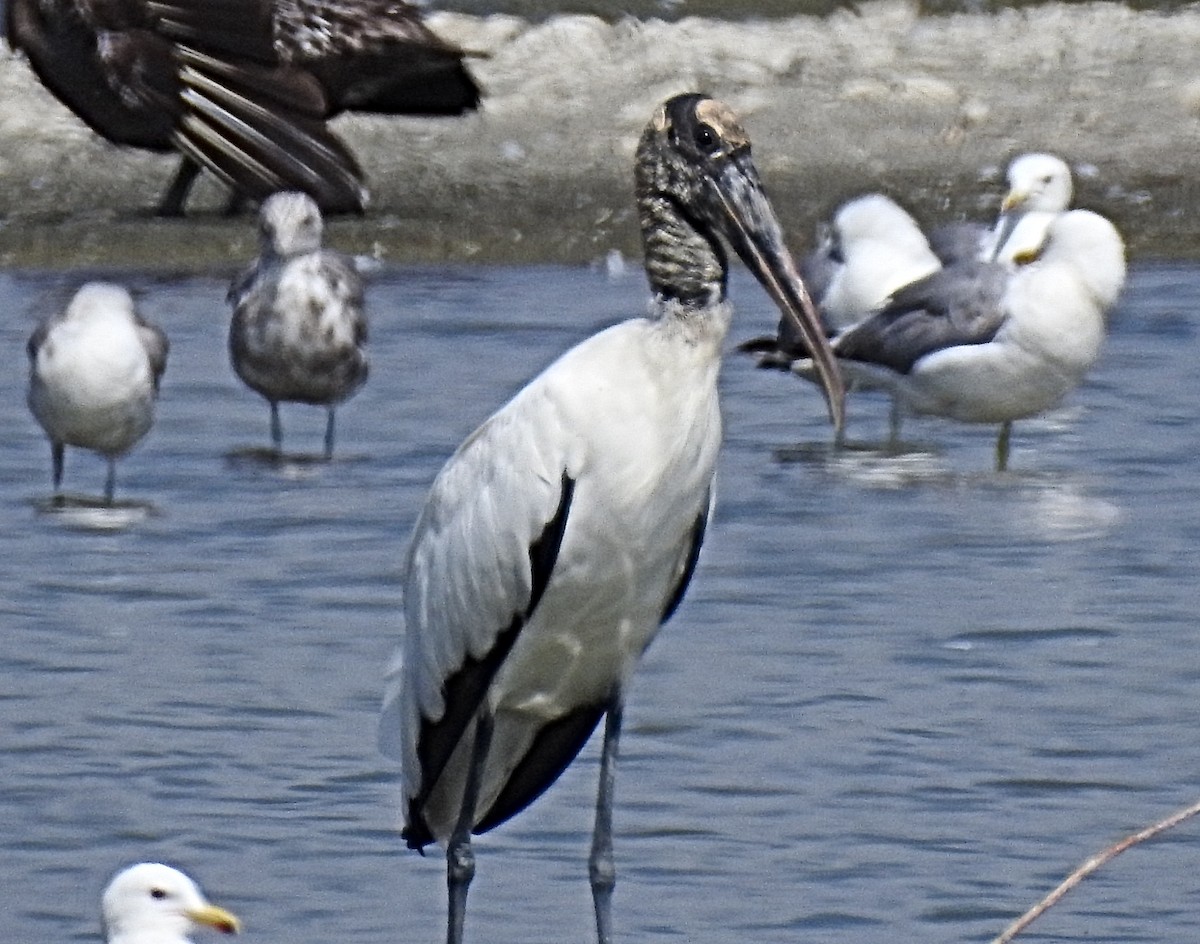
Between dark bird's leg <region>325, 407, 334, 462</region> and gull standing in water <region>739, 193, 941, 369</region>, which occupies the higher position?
gull standing in water <region>739, 193, 941, 369</region>

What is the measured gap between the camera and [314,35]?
49.6ft

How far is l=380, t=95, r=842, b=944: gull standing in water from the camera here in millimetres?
5238

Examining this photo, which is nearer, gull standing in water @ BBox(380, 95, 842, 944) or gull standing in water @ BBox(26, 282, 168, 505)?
gull standing in water @ BBox(380, 95, 842, 944)

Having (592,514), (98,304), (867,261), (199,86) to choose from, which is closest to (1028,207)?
(867,261)

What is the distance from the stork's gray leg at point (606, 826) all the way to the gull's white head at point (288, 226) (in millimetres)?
6091

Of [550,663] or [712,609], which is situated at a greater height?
[550,663]

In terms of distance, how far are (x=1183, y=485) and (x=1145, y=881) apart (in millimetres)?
4261

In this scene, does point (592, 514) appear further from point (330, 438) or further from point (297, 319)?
point (297, 319)

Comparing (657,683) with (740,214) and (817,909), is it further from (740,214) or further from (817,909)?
(740,214)

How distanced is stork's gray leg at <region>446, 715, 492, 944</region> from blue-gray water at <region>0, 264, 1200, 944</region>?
0.75 ft

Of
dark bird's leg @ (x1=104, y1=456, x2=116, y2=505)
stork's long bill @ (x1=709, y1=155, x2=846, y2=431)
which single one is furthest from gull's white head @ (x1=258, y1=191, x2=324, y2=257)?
stork's long bill @ (x1=709, y1=155, x2=846, y2=431)

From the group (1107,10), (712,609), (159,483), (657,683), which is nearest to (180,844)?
(657,683)

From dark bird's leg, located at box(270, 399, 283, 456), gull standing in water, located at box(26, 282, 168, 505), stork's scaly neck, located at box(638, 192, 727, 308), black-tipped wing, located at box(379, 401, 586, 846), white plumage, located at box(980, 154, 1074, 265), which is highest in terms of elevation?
stork's scaly neck, located at box(638, 192, 727, 308)

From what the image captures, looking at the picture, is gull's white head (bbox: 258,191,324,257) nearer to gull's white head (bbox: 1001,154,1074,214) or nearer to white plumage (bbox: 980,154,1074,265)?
white plumage (bbox: 980,154,1074,265)
